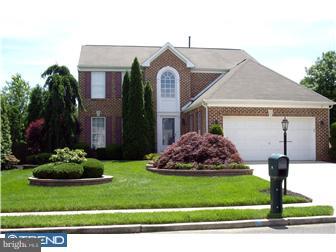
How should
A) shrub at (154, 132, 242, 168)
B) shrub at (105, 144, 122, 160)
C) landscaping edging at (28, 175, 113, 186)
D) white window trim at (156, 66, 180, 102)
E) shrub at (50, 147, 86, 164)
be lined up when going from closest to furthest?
1. landscaping edging at (28, 175, 113, 186)
2. shrub at (50, 147, 86, 164)
3. shrub at (154, 132, 242, 168)
4. shrub at (105, 144, 122, 160)
5. white window trim at (156, 66, 180, 102)

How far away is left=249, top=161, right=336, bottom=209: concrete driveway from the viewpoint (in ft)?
44.5

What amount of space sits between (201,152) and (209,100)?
19.2 feet

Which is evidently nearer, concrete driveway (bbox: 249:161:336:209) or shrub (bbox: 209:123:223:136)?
concrete driveway (bbox: 249:161:336:209)

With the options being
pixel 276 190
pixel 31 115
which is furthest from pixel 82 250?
pixel 31 115

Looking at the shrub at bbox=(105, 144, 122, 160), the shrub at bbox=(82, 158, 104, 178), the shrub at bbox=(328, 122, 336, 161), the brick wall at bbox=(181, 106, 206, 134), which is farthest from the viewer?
the shrub at bbox=(105, 144, 122, 160)

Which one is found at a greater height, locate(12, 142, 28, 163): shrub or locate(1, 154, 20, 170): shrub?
locate(12, 142, 28, 163): shrub

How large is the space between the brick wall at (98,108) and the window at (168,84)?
3149 mm

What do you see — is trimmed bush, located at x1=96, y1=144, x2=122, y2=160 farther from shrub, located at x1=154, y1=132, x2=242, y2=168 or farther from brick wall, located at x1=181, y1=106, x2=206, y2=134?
shrub, located at x1=154, y1=132, x2=242, y2=168

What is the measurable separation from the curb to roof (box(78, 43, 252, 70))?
22.0 metres

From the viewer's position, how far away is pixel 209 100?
80.5 ft

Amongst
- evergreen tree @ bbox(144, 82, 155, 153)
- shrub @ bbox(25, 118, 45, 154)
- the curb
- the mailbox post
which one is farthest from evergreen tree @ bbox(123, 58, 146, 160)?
the curb

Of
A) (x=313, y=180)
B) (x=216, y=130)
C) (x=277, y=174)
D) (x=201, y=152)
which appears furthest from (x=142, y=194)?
(x=216, y=130)

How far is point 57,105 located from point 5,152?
4.78m

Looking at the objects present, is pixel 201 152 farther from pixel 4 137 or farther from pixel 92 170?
pixel 4 137
